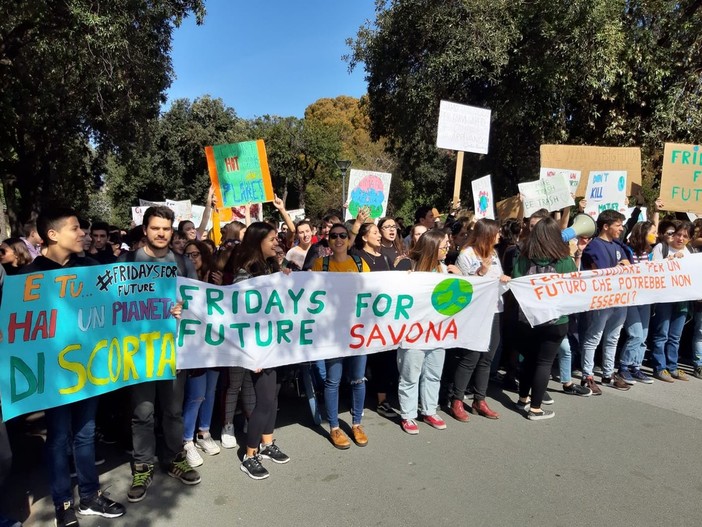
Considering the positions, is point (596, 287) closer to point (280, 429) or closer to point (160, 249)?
point (280, 429)

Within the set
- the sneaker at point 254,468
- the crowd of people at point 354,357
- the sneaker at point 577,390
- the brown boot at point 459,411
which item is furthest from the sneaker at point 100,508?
the sneaker at point 577,390

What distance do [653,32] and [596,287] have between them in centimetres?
976

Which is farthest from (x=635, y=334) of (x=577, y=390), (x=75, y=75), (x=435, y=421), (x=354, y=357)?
(x=75, y=75)

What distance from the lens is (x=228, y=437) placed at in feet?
13.3

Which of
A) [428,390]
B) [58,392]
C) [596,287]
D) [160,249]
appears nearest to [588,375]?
[596,287]

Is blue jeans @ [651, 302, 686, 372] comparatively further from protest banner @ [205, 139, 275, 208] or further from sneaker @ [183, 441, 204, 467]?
sneaker @ [183, 441, 204, 467]

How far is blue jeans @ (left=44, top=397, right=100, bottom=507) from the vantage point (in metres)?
2.94

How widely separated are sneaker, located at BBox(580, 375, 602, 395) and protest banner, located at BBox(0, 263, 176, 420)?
412 centimetres

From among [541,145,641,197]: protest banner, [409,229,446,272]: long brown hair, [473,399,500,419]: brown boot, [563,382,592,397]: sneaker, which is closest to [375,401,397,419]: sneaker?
[473,399,500,419]: brown boot

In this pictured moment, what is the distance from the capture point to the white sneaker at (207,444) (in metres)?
3.92

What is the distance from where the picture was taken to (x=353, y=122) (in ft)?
193

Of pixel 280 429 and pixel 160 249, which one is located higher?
pixel 160 249

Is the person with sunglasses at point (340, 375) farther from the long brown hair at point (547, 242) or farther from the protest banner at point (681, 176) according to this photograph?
the protest banner at point (681, 176)

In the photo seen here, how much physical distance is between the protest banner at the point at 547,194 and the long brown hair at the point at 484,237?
318 centimetres
